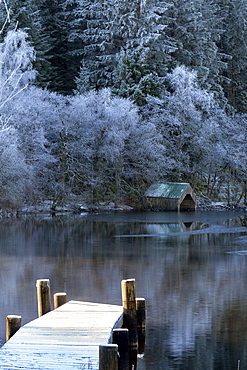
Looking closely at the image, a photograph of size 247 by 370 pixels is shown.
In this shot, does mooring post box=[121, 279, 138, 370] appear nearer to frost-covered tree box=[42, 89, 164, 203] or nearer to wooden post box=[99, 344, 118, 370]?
A: wooden post box=[99, 344, 118, 370]

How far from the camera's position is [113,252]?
934 inches

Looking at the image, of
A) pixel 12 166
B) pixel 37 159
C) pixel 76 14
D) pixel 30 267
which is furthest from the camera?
pixel 76 14

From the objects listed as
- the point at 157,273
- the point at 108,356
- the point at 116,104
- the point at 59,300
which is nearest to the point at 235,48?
the point at 116,104

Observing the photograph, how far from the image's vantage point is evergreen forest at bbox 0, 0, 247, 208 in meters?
39.8

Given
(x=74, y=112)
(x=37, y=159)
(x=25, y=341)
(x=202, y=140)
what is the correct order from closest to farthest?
1. (x=25, y=341)
2. (x=37, y=159)
3. (x=74, y=112)
4. (x=202, y=140)

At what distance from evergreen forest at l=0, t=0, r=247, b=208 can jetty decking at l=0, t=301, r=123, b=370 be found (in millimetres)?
24412

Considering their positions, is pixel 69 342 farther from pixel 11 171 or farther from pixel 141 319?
pixel 11 171

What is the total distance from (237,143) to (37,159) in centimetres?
1617

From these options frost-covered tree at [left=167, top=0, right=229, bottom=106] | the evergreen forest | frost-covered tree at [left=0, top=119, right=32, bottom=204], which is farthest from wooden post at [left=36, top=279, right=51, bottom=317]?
frost-covered tree at [left=167, top=0, right=229, bottom=106]

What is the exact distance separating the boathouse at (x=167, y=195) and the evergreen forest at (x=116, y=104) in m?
1.21

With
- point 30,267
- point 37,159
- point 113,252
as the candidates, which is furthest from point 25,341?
point 37,159

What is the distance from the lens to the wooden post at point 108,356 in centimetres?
756

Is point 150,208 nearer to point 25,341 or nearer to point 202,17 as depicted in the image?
point 202,17

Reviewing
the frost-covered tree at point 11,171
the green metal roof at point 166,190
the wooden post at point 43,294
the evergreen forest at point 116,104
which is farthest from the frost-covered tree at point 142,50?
the wooden post at point 43,294
